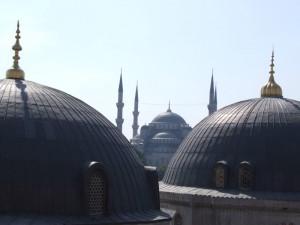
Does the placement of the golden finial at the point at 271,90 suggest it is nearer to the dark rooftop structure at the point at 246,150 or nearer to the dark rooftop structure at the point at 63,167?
the dark rooftop structure at the point at 246,150

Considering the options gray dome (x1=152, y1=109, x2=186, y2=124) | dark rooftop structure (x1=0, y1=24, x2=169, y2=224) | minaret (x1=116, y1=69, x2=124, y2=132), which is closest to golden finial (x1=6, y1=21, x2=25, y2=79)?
dark rooftop structure (x1=0, y1=24, x2=169, y2=224)

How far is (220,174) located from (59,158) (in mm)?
10348

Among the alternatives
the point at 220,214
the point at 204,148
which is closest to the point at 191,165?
the point at 204,148

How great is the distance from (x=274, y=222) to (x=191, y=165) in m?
4.20

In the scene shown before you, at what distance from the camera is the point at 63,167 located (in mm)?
17188

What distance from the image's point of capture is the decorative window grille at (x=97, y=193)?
17.4 meters

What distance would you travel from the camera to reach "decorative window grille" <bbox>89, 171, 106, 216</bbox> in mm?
17391

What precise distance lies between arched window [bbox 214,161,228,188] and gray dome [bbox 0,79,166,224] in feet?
20.9

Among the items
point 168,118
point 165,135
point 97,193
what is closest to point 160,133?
point 165,135

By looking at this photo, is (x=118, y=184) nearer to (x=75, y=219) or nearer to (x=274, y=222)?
(x=75, y=219)

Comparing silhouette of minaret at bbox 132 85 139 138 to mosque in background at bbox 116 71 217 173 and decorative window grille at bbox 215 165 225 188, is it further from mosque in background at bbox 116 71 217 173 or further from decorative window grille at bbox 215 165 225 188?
decorative window grille at bbox 215 165 225 188

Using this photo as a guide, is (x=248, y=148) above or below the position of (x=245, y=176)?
above

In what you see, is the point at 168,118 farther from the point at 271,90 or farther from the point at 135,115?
the point at 271,90

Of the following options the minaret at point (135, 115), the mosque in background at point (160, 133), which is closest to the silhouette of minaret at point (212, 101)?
the mosque in background at point (160, 133)
